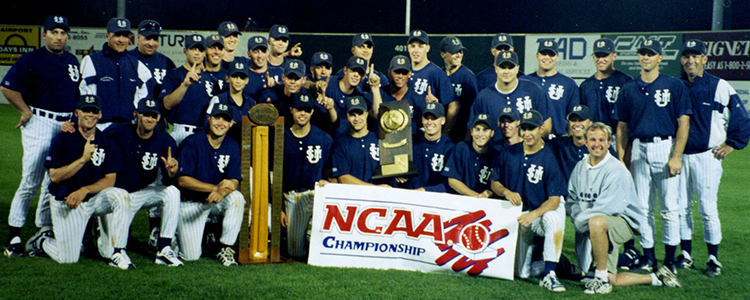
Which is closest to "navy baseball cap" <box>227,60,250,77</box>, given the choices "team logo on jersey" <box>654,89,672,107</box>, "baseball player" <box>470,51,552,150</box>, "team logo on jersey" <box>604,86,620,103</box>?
"baseball player" <box>470,51,552,150</box>

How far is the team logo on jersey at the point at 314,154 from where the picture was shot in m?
6.65

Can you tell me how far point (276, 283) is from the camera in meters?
5.62

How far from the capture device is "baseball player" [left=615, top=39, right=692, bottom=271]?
6.23m

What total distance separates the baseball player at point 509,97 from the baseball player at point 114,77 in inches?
122

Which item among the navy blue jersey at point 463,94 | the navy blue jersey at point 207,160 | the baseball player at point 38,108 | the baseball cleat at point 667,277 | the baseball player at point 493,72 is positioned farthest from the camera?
the baseball player at point 493,72

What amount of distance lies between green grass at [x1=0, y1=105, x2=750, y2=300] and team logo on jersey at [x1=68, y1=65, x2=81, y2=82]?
62.6 inches

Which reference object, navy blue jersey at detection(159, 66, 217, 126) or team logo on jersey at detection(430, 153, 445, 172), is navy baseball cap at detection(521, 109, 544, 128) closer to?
team logo on jersey at detection(430, 153, 445, 172)

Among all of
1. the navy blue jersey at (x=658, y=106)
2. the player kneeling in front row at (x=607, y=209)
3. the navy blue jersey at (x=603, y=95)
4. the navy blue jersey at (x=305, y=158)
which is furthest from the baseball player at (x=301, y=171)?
the navy blue jersey at (x=658, y=106)

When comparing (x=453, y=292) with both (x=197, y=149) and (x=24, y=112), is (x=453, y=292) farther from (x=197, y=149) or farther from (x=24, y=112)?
(x=24, y=112)

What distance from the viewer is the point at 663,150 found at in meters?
6.32

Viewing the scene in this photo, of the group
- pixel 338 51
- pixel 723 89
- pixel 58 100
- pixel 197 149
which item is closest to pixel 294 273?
pixel 197 149

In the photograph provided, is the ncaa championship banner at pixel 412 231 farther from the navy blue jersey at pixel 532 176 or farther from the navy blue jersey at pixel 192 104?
the navy blue jersey at pixel 192 104

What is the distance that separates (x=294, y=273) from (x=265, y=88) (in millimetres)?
2007

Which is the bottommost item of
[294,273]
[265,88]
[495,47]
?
[294,273]
